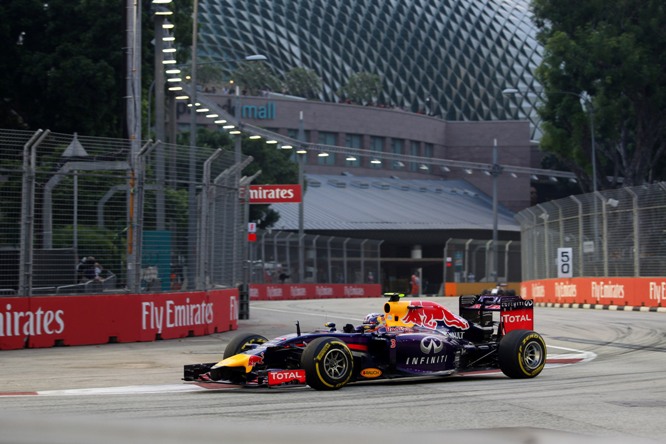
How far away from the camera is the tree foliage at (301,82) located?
95.9m

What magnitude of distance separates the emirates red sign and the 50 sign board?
377 inches

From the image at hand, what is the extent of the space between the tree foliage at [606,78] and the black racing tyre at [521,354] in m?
37.1

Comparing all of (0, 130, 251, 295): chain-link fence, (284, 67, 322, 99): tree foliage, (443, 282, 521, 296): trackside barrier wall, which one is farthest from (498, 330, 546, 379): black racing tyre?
(284, 67, 322, 99): tree foliage

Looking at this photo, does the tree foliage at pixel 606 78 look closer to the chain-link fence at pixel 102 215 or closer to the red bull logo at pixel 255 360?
the chain-link fence at pixel 102 215

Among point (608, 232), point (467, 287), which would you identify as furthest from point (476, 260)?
point (608, 232)

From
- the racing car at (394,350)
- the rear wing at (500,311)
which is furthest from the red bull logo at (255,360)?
the rear wing at (500,311)

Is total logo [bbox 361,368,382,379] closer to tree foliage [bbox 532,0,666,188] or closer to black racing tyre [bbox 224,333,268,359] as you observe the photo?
black racing tyre [bbox 224,333,268,359]

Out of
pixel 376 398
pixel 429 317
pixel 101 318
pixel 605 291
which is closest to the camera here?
pixel 376 398

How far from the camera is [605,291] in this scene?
3381 cm

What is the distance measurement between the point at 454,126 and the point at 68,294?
80767mm

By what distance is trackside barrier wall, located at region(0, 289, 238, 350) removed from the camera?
17.7 meters

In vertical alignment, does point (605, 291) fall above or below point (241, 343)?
above

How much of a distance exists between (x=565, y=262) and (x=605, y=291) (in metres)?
3.48

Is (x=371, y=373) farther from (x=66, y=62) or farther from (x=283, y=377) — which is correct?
(x=66, y=62)
